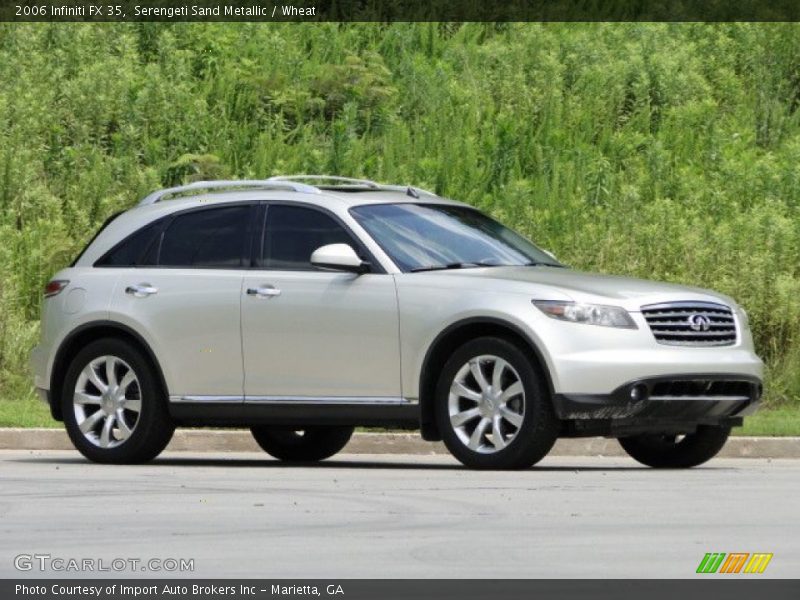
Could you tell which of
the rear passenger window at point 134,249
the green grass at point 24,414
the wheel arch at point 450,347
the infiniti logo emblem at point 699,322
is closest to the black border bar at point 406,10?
the green grass at point 24,414

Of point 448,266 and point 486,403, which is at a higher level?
point 448,266

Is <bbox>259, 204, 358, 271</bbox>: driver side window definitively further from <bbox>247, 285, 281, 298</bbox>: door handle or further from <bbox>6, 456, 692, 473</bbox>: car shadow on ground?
<bbox>6, 456, 692, 473</bbox>: car shadow on ground

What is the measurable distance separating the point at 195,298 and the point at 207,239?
53 cm

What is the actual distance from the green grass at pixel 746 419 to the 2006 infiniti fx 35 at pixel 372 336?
1.96 meters

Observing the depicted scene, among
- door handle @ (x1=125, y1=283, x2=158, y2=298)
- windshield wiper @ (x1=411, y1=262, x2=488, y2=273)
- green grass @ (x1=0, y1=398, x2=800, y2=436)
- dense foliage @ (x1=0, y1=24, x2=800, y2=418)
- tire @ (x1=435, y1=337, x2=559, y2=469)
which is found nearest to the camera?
tire @ (x1=435, y1=337, x2=559, y2=469)

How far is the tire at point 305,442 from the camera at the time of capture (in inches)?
596

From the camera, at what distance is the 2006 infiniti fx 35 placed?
1279 centimetres

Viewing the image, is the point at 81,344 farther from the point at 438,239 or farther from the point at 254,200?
the point at 438,239

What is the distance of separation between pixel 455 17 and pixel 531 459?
63.0ft

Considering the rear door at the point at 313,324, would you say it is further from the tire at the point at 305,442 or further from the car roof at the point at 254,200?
the tire at the point at 305,442

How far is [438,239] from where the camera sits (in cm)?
1380

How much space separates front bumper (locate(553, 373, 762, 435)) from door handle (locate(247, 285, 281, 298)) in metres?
2.11

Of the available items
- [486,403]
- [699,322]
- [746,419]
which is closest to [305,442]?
[486,403]
